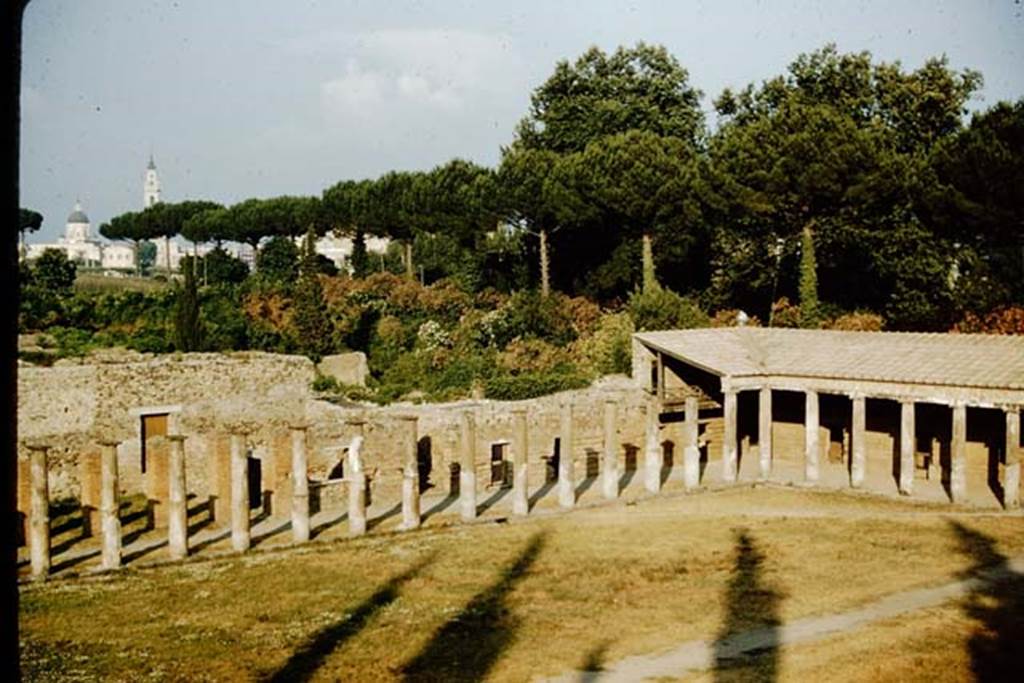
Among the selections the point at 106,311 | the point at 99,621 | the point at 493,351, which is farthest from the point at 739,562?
the point at 106,311

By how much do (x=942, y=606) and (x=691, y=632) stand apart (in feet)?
14.0

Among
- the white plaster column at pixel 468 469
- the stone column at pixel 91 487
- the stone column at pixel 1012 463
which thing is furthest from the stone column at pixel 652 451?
the stone column at pixel 91 487

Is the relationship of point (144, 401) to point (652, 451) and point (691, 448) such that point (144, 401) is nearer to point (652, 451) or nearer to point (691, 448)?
point (652, 451)

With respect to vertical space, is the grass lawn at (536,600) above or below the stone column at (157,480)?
below

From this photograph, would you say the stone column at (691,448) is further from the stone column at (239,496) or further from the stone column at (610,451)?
the stone column at (239,496)

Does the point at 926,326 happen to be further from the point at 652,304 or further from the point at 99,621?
the point at 99,621

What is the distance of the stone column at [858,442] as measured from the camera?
88.0 ft

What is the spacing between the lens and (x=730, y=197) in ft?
137

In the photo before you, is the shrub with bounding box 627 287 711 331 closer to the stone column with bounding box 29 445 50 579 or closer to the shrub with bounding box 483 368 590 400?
the shrub with bounding box 483 368 590 400

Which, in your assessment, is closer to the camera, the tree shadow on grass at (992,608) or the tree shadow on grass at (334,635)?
the tree shadow on grass at (992,608)

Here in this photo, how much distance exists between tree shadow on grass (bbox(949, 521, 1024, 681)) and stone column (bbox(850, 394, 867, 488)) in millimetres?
4540

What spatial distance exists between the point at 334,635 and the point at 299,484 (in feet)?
20.3

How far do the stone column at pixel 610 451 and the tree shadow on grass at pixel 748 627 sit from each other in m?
5.65

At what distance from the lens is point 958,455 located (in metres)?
24.9
